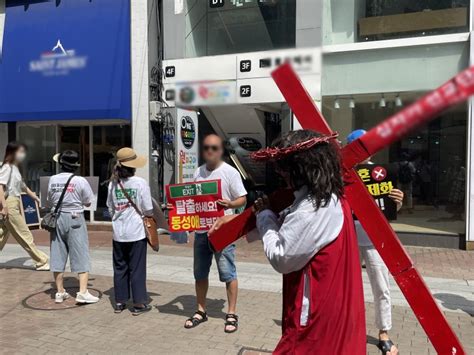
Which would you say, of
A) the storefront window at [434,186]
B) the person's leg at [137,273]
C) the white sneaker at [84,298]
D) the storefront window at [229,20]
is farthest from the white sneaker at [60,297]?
the storefront window at [434,186]

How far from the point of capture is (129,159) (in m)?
4.59

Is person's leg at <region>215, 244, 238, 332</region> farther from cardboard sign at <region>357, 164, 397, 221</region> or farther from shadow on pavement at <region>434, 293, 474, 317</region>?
shadow on pavement at <region>434, 293, 474, 317</region>

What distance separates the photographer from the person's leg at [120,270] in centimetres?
467

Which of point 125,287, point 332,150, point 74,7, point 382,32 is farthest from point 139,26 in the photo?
point 332,150

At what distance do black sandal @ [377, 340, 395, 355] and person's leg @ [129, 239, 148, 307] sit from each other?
230 cm

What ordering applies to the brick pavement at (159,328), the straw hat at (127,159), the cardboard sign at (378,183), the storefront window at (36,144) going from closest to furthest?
the storefront window at (36,144)
the cardboard sign at (378,183)
the brick pavement at (159,328)
the straw hat at (127,159)

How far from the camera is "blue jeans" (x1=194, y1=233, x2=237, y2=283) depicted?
13.8ft

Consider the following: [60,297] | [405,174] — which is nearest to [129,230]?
[60,297]

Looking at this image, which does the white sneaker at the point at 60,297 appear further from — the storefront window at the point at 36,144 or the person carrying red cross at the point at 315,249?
the person carrying red cross at the point at 315,249

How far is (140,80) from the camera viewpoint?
374 inches

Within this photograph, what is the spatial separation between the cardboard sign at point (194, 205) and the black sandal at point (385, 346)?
167 cm

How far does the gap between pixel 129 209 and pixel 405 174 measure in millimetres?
5797

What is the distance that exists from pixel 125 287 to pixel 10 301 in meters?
1.45

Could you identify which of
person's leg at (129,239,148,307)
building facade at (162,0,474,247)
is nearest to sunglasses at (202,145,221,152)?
building facade at (162,0,474,247)
